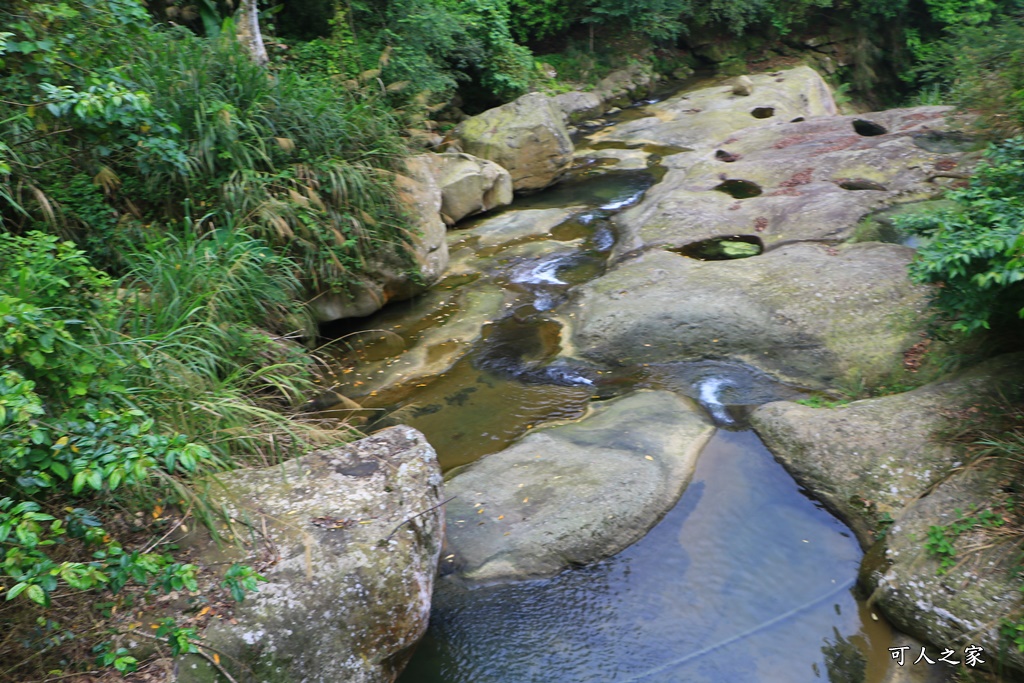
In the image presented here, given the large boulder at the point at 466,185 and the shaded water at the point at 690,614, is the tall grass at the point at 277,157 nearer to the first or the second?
the large boulder at the point at 466,185

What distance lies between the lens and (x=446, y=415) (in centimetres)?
569

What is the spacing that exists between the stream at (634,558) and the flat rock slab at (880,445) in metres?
0.15

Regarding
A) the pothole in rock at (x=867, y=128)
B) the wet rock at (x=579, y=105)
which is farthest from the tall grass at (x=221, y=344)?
the wet rock at (x=579, y=105)

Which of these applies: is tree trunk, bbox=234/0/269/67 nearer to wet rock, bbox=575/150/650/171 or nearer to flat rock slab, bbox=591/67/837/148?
wet rock, bbox=575/150/650/171

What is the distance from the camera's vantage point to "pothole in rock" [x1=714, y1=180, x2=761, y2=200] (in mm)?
9076

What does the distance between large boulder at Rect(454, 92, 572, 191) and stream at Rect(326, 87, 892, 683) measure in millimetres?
4336

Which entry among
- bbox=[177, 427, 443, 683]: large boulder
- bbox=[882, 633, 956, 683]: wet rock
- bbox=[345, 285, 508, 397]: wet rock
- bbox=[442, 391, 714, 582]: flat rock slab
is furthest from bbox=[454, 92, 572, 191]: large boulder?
bbox=[882, 633, 956, 683]: wet rock

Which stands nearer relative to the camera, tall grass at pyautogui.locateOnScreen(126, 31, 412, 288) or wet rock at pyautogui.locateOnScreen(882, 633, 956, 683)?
wet rock at pyautogui.locateOnScreen(882, 633, 956, 683)

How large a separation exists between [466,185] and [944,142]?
6.17m

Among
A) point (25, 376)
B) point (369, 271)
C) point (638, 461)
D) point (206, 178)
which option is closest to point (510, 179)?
point (369, 271)

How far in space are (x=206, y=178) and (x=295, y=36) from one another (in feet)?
16.5

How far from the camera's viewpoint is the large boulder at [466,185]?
950cm

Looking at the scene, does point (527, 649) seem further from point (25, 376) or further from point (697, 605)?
point (25, 376)

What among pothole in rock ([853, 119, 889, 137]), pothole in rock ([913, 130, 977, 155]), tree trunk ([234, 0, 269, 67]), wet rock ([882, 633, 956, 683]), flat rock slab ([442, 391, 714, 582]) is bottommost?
wet rock ([882, 633, 956, 683])
